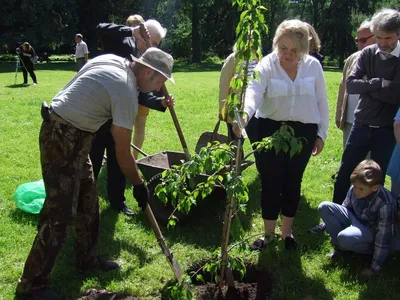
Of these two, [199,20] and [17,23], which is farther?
[199,20]

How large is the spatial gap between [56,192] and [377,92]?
96.8 inches

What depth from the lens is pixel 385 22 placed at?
3342mm

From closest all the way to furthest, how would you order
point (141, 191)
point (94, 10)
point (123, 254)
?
point (141, 191) < point (123, 254) < point (94, 10)

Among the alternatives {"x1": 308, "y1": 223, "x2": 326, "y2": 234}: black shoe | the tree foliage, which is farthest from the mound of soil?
the tree foliage

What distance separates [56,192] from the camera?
2.88 metres

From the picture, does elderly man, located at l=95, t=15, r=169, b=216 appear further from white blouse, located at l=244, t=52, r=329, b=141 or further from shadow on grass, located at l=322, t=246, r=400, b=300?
shadow on grass, located at l=322, t=246, r=400, b=300

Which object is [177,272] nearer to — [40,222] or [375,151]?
[40,222]

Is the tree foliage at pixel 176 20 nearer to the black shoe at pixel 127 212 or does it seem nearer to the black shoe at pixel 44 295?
the black shoe at pixel 127 212

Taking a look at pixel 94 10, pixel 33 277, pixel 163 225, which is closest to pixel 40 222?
pixel 33 277

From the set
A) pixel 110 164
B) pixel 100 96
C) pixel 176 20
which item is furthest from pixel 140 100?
pixel 176 20

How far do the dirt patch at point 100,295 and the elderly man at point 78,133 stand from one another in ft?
0.75

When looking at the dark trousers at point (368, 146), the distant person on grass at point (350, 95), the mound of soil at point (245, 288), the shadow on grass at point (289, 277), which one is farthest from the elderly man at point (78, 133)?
the distant person on grass at point (350, 95)

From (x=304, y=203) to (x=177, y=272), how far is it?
6.99 ft

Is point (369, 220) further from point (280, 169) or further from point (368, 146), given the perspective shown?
point (280, 169)
